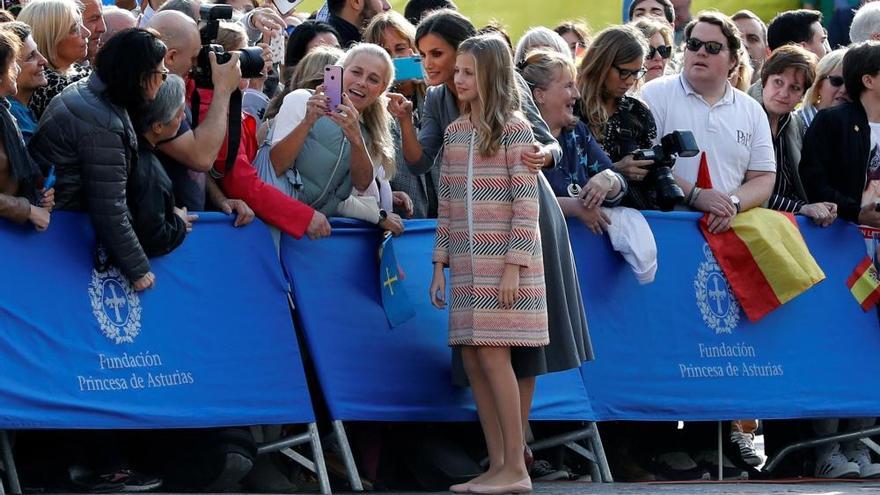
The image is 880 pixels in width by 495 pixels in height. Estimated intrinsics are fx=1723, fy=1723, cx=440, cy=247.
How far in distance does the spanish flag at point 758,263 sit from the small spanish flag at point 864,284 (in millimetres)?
548

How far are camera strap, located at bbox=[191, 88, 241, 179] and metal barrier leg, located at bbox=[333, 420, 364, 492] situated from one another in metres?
1.29

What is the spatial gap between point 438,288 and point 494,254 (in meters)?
0.34

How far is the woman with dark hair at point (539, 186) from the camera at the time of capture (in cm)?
801

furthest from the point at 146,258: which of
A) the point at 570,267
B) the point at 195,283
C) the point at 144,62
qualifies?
the point at 570,267

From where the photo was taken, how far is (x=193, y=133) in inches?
301

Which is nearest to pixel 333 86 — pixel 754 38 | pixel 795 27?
pixel 795 27

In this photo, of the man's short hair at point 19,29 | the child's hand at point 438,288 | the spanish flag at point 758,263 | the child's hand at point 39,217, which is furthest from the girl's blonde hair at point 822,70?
the child's hand at point 39,217

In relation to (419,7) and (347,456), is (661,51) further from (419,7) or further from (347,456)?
(347,456)

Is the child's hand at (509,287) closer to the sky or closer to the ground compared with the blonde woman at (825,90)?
closer to the ground

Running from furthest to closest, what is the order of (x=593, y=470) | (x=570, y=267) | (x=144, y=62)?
(x=593, y=470)
(x=570, y=267)
(x=144, y=62)

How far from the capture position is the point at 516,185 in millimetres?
7773

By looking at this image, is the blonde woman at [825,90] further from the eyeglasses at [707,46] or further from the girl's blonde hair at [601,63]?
the girl's blonde hair at [601,63]

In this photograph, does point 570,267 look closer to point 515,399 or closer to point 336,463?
point 515,399

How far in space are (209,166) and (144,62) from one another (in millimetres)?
658
